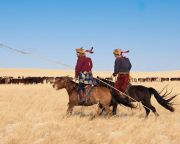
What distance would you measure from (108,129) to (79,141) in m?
1.86

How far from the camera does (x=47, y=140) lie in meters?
8.49

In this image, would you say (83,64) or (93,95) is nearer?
(93,95)

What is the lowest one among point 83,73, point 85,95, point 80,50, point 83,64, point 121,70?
point 85,95

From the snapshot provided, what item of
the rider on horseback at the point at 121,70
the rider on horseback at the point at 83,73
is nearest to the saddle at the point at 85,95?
the rider on horseback at the point at 83,73

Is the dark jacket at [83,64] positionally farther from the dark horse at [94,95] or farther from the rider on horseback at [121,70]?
the rider on horseback at [121,70]

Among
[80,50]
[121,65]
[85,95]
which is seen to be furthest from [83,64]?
[121,65]

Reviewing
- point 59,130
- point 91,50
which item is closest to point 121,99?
point 91,50

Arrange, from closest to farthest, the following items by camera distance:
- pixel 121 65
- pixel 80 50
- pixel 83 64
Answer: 1. pixel 83 64
2. pixel 80 50
3. pixel 121 65

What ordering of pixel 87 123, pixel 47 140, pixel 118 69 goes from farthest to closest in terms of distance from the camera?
pixel 118 69 < pixel 87 123 < pixel 47 140

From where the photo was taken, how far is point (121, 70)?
13.5 metres

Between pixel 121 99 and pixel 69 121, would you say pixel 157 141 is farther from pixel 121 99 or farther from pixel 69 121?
pixel 121 99

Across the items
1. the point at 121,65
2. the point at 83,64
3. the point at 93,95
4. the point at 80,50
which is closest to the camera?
the point at 93,95

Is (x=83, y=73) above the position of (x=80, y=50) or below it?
below

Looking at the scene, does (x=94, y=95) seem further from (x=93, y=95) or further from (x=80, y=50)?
(x=80, y=50)
